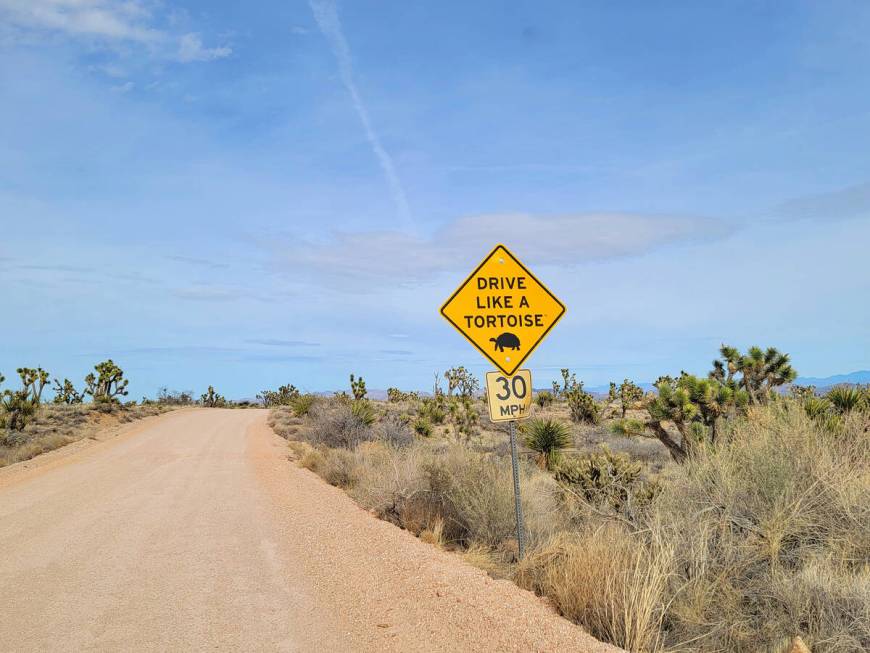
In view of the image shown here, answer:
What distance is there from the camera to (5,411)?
97.1ft

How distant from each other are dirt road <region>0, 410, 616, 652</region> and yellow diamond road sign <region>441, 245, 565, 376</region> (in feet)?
8.76

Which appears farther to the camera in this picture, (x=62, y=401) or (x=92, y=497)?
(x=62, y=401)

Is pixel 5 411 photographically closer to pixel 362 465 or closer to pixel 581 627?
pixel 362 465

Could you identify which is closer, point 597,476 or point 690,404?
point 597,476

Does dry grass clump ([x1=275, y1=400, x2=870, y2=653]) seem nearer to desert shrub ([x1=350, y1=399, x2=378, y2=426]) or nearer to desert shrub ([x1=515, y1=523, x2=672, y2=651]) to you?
desert shrub ([x1=515, y1=523, x2=672, y2=651])

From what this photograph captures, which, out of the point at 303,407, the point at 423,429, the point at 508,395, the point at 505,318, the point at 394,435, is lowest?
the point at 423,429

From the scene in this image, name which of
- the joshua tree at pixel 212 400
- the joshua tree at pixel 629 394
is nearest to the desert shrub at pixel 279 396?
the joshua tree at pixel 212 400

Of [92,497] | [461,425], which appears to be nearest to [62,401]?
[461,425]

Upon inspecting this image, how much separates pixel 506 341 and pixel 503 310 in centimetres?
41

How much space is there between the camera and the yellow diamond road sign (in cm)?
788

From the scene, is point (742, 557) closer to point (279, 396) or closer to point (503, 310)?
point (503, 310)

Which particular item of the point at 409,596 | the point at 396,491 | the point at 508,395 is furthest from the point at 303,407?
the point at 409,596

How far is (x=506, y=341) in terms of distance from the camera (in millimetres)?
7941

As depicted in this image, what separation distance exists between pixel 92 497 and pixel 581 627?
10.6 m
